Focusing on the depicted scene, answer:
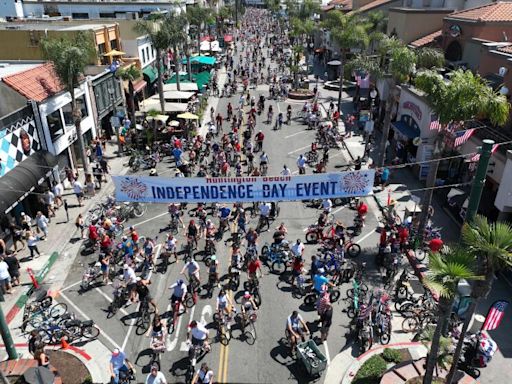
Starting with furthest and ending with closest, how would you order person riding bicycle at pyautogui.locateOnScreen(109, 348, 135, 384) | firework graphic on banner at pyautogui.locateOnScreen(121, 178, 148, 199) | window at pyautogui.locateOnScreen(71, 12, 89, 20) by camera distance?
window at pyautogui.locateOnScreen(71, 12, 89, 20) → firework graphic on banner at pyautogui.locateOnScreen(121, 178, 148, 199) → person riding bicycle at pyautogui.locateOnScreen(109, 348, 135, 384)

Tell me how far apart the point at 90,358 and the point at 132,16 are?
55.7 meters

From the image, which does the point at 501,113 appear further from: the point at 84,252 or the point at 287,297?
the point at 84,252

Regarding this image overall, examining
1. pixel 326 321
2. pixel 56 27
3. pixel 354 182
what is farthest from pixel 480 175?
pixel 56 27

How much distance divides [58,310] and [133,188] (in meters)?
5.54

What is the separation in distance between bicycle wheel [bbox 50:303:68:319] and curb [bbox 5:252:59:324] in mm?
1272

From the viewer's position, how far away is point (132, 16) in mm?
59688

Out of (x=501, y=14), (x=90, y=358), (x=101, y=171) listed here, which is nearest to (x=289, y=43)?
(x=501, y=14)

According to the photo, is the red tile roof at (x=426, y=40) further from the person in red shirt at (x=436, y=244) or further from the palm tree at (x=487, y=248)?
the palm tree at (x=487, y=248)

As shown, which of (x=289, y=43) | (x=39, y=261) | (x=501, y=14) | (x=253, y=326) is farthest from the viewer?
(x=289, y=43)

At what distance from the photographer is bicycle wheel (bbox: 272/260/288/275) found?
62.2 ft

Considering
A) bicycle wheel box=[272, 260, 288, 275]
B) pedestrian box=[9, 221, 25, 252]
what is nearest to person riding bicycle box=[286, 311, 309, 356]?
bicycle wheel box=[272, 260, 288, 275]

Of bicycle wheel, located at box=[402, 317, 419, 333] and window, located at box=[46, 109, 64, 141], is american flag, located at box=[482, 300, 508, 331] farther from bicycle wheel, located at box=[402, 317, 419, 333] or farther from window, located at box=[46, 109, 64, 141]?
window, located at box=[46, 109, 64, 141]

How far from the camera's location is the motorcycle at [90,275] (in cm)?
1783

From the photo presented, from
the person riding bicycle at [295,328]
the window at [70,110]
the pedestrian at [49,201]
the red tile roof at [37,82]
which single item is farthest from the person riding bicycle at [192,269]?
the window at [70,110]
